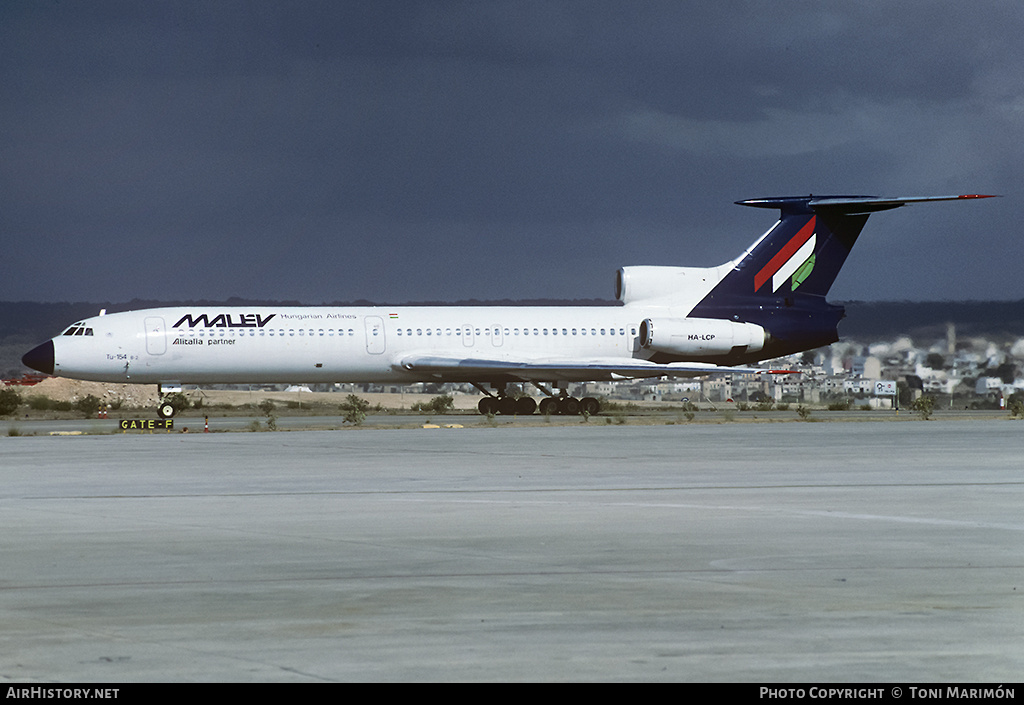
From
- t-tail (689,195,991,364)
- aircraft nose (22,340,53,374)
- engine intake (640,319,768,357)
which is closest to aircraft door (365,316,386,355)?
engine intake (640,319,768,357)

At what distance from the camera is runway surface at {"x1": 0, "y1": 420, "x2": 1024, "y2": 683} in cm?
697

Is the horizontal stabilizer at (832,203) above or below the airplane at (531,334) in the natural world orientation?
above

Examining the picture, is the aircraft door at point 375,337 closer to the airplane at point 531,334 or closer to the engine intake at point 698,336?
the airplane at point 531,334

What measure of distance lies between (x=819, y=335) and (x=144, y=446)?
26468mm

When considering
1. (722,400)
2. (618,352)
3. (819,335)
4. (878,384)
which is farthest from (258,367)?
(722,400)

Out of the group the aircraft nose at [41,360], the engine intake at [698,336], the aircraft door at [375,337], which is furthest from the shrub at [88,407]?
the engine intake at [698,336]

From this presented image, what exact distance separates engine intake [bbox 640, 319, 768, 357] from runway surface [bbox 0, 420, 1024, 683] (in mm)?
21735

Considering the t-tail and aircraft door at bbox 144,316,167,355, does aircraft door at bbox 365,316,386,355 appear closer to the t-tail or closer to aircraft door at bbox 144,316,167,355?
aircraft door at bbox 144,316,167,355

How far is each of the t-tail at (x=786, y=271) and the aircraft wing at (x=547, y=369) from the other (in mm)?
2480

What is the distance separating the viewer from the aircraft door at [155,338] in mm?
39188

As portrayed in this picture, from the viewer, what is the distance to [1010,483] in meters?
17.4

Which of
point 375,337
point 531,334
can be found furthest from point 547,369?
point 375,337

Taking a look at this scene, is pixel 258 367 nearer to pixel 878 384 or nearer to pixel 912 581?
pixel 878 384

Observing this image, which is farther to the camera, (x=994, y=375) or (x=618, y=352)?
(x=994, y=375)
